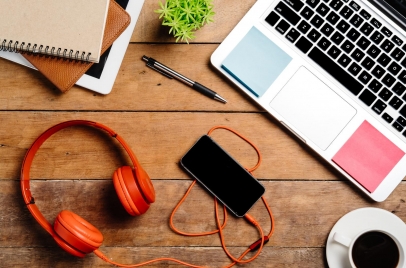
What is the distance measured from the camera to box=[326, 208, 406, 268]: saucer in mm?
812

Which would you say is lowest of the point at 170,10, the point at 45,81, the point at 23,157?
the point at 23,157

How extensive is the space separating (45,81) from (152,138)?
0.24 m

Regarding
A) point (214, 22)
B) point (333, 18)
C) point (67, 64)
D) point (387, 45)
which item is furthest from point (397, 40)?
point (67, 64)

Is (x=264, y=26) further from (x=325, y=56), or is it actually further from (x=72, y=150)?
(x=72, y=150)

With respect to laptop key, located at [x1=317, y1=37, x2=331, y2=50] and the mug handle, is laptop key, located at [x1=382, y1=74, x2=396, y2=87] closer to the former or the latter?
laptop key, located at [x1=317, y1=37, x2=331, y2=50]

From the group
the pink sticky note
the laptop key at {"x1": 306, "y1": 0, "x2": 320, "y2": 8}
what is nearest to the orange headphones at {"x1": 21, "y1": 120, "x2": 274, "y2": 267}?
the pink sticky note

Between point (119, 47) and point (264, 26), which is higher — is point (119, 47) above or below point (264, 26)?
below

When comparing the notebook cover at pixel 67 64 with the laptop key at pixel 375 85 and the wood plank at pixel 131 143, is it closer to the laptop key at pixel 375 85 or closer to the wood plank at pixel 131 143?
the wood plank at pixel 131 143

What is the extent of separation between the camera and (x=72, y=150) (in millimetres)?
847

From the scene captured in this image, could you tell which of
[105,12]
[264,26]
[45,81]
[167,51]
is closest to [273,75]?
[264,26]

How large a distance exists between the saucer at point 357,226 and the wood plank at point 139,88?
0.91ft

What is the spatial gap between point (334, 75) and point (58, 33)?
0.52 metres

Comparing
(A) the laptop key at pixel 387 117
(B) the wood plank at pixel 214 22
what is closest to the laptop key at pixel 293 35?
(B) the wood plank at pixel 214 22

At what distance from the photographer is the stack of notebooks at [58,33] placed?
796 millimetres
